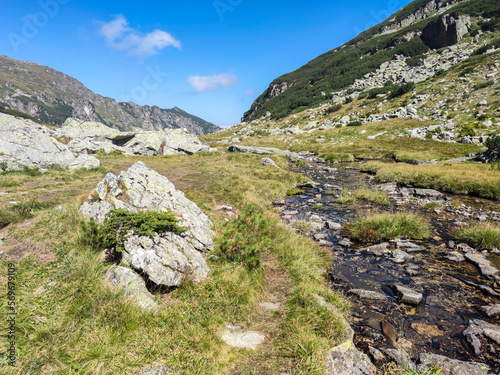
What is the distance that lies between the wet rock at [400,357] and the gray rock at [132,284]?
519 cm

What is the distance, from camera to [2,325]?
373 cm

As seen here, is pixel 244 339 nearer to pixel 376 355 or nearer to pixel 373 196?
pixel 376 355

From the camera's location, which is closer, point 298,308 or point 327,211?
point 298,308

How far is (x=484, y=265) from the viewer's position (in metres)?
8.18

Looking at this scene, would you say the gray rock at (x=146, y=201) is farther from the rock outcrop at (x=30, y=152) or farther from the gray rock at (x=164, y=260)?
the rock outcrop at (x=30, y=152)

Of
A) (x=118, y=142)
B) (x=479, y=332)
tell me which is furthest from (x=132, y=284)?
(x=118, y=142)

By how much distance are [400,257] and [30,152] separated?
28700 mm

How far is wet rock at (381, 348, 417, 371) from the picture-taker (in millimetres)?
4465

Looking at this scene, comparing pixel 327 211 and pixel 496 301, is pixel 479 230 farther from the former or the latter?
pixel 327 211

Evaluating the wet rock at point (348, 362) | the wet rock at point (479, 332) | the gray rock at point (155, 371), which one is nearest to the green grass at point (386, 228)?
the wet rock at point (479, 332)

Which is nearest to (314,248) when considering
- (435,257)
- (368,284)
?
(368,284)

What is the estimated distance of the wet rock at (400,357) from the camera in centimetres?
446

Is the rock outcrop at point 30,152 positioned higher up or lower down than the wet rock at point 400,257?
higher up

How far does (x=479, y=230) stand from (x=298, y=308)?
33.5 ft
